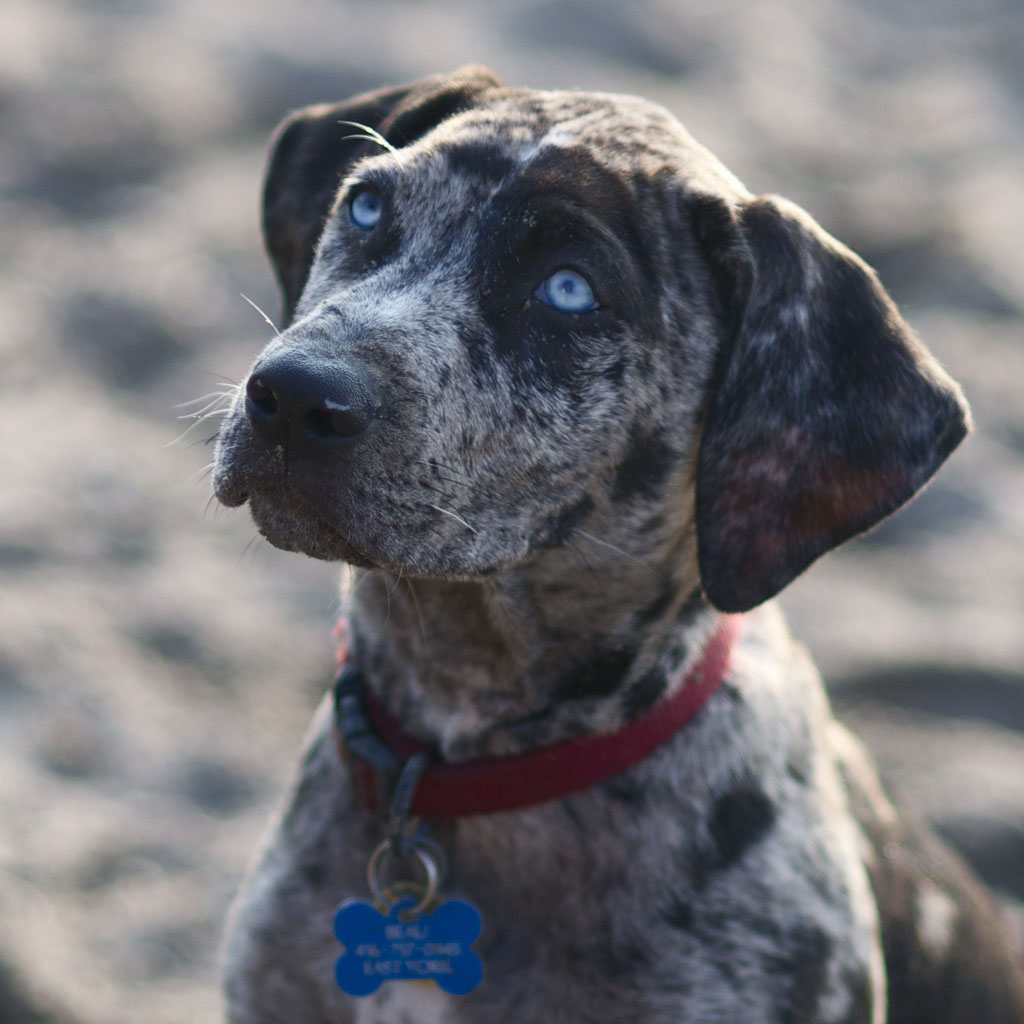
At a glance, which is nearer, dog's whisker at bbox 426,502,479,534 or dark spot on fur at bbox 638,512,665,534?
dog's whisker at bbox 426,502,479,534

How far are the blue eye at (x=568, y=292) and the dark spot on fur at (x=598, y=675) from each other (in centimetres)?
62

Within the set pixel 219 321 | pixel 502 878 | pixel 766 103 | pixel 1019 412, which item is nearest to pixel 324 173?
pixel 502 878

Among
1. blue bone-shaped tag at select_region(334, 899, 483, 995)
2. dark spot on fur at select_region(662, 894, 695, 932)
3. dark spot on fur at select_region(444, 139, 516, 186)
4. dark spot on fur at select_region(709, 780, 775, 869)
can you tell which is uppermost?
dark spot on fur at select_region(444, 139, 516, 186)

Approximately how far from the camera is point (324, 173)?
298 centimetres

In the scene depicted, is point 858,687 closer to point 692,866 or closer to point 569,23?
point 692,866

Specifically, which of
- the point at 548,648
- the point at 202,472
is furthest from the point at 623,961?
the point at 202,472

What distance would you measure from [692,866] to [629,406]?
824 mm

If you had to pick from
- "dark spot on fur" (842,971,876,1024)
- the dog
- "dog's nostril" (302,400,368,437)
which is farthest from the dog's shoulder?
"dog's nostril" (302,400,368,437)

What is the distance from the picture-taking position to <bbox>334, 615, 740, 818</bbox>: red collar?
2.46m

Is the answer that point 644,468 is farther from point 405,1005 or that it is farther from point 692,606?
point 405,1005

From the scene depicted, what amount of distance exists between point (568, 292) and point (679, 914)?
1.10m

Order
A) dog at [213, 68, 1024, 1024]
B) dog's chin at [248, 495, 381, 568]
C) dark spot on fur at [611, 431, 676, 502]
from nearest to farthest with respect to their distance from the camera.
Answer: dog's chin at [248, 495, 381, 568] → dog at [213, 68, 1024, 1024] → dark spot on fur at [611, 431, 676, 502]

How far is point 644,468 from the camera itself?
2500 millimetres

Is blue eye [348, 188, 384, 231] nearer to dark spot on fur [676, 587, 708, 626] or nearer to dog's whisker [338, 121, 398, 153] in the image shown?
dog's whisker [338, 121, 398, 153]
